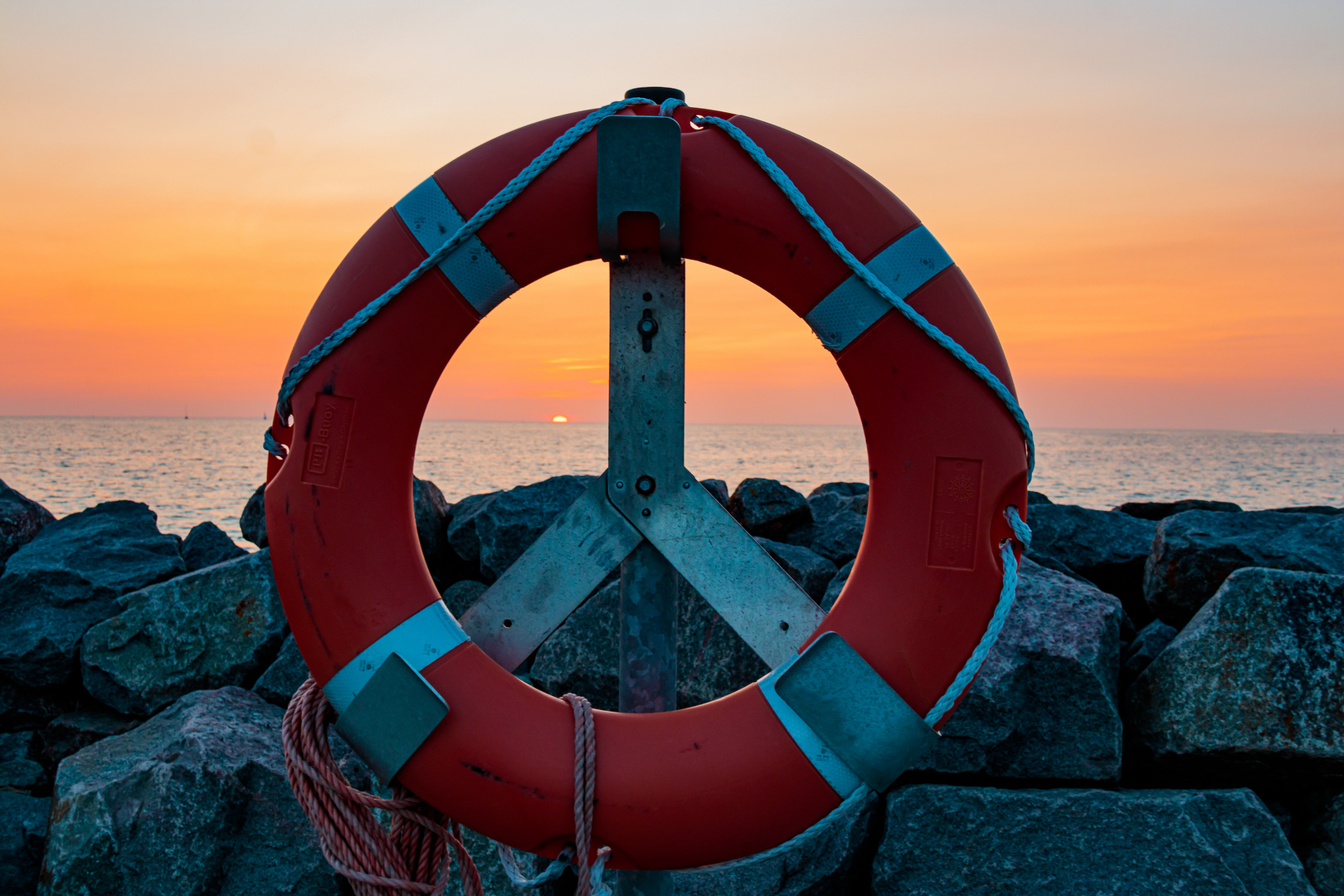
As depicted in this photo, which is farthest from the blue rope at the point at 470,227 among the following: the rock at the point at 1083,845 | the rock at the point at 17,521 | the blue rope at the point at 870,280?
the rock at the point at 17,521

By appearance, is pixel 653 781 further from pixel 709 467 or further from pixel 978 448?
pixel 709 467

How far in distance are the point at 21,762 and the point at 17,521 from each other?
Result: 1.47 m

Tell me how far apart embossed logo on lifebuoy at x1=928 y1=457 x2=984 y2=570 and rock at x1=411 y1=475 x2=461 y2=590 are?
2.28 m

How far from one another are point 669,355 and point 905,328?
0.40 meters

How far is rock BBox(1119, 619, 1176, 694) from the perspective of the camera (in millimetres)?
2180

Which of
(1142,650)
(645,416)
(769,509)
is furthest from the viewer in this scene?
(769,509)

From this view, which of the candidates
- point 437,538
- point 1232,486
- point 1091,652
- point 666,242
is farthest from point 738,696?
point 1232,486

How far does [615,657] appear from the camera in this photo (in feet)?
8.00

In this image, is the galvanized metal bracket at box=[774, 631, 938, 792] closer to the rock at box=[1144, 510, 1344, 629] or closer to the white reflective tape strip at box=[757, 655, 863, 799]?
the white reflective tape strip at box=[757, 655, 863, 799]

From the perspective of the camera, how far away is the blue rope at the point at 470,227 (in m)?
1.42

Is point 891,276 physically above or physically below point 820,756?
above

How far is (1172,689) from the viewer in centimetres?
203

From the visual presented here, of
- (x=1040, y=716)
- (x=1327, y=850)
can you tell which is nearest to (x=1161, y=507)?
(x=1327, y=850)

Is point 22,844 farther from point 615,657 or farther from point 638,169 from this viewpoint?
point 638,169
